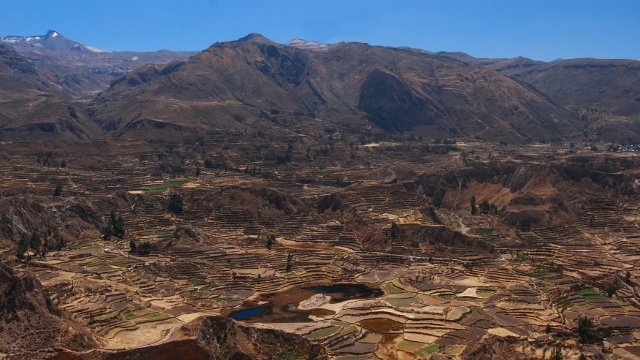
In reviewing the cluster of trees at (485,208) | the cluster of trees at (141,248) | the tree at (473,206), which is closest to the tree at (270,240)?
the cluster of trees at (141,248)

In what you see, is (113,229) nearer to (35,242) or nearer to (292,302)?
(35,242)

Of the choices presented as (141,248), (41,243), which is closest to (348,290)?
(141,248)

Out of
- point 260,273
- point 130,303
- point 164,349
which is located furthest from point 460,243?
point 164,349

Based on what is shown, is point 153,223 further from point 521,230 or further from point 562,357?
point 562,357

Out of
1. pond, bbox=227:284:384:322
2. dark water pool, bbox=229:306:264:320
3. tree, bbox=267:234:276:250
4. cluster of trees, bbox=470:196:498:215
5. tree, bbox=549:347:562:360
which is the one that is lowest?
dark water pool, bbox=229:306:264:320

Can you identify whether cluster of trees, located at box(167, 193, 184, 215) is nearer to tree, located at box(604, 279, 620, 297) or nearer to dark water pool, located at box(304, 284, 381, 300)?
dark water pool, located at box(304, 284, 381, 300)

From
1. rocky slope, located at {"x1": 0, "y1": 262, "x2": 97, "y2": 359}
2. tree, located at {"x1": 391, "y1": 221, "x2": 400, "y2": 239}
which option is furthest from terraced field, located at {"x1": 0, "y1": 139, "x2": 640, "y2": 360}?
rocky slope, located at {"x1": 0, "y1": 262, "x2": 97, "y2": 359}
